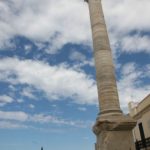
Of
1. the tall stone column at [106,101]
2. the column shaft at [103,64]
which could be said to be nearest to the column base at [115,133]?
the tall stone column at [106,101]

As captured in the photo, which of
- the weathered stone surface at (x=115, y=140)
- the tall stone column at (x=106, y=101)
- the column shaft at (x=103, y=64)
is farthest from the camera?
the column shaft at (x=103, y=64)

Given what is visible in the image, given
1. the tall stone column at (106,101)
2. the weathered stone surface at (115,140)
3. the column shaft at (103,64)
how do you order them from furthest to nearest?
the column shaft at (103,64)
the tall stone column at (106,101)
the weathered stone surface at (115,140)

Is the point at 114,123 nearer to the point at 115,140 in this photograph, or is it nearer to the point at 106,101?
the point at 115,140

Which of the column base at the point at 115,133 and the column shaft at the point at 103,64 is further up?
the column shaft at the point at 103,64

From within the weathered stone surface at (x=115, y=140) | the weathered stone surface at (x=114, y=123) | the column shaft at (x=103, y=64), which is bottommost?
the weathered stone surface at (x=115, y=140)

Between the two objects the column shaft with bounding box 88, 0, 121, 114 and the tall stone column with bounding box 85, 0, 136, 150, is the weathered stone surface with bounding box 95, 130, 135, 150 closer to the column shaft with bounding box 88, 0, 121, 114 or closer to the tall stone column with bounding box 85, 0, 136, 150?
the tall stone column with bounding box 85, 0, 136, 150

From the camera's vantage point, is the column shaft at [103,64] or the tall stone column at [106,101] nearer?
the tall stone column at [106,101]

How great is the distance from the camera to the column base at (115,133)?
12.7 meters

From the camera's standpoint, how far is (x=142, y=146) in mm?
21969

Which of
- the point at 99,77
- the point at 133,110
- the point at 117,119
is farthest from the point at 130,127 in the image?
the point at 133,110

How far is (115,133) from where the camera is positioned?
12.9 meters

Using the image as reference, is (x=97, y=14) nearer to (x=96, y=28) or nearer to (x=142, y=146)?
(x=96, y=28)

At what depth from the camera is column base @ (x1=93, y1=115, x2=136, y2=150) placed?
1266 centimetres

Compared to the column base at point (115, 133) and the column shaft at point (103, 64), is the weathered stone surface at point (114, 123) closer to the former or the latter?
the column base at point (115, 133)
